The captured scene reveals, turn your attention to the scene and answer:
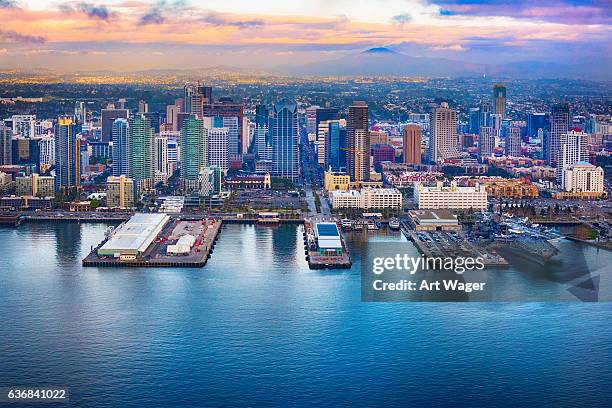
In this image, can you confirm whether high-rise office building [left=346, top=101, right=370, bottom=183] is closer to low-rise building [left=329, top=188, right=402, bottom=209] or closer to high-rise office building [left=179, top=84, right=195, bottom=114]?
low-rise building [left=329, top=188, right=402, bottom=209]

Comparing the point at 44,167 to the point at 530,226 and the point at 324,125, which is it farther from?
the point at 530,226

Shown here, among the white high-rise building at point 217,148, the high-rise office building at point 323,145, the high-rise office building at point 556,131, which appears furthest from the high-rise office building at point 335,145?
the high-rise office building at point 556,131

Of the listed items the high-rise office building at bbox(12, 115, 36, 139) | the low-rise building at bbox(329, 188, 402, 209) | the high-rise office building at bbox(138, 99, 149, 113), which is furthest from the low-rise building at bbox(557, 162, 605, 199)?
the high-rise office building at bbox(138, 99, 149, 113)

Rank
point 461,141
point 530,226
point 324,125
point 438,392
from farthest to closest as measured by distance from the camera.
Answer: point 461,141 < point 324,125 < point 530,226 < point 438,392

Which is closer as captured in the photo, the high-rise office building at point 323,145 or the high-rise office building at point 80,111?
the high-rise office building at point 323,145

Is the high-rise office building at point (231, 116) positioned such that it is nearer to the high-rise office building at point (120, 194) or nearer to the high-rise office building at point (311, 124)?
the high-rise office building at point (311, 124)

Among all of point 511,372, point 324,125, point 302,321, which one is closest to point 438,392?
point 511,372

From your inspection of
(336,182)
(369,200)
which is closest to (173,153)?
(336,182)
